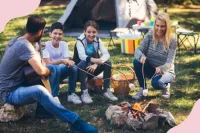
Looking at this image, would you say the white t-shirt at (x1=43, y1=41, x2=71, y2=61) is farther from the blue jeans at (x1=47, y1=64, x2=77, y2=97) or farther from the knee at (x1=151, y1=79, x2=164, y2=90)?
the knee at (x1=151, y1=79, x2=164, y2=90)

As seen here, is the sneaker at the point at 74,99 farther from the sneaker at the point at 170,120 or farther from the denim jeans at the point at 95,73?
the sneaker at the point at 170,120

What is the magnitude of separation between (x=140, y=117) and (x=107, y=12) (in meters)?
7.11

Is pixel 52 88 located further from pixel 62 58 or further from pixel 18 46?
pixel 18 46

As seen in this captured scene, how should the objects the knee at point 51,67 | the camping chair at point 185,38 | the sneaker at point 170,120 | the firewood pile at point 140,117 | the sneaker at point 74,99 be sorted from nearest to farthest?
1. the firewood pile at point 140,117
2. the sneaker at point 170,120
3. the knee at point 51,67
4. the sneaker at point 74,99
5. the camping chair at point 185,38

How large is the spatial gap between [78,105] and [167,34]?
5.24ft

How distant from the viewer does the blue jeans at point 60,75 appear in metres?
5.36

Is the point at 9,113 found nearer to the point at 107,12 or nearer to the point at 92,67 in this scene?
the point at 92,67

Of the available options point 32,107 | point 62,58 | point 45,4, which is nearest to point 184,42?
point 62,58

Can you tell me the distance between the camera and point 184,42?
9.06 m

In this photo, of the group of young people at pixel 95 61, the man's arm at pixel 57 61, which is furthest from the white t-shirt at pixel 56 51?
the man's arm at pixel 57 61

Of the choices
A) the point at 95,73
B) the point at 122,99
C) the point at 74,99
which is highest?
the point at 95,73

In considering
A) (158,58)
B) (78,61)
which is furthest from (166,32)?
(78,61)

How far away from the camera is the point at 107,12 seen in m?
11.5

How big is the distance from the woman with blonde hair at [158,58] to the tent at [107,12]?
4025 mm
